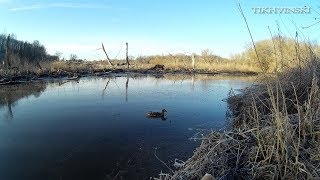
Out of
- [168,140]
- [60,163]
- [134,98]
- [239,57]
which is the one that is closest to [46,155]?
[60,163]

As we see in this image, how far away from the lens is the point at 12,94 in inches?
614

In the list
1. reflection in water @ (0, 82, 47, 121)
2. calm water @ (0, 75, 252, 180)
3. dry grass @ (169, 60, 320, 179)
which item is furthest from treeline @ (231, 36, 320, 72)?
reflection in water @ (0, 82, 47, 121)

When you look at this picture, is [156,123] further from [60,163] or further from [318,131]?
[318,131]

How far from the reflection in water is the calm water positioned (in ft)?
0.12

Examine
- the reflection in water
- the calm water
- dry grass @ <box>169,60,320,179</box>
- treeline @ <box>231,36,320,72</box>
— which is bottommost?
the calm water

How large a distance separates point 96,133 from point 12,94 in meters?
8.62

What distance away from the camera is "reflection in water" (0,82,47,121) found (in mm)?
12273

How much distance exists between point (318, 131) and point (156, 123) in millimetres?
6342

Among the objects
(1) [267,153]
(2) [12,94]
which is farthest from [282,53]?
(2) [12,94]

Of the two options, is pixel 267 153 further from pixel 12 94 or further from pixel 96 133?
pixel 12 94

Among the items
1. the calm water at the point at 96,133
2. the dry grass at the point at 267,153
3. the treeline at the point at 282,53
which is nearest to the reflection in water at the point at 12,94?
the calm water at the point at 96,133

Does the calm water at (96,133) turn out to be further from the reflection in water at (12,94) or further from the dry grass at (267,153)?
the dry grass at (267,153)

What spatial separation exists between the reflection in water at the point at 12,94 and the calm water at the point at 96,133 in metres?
0.04

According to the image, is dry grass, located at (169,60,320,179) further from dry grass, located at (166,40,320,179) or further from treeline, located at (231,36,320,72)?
treeline, located at (231,36,320,72)
